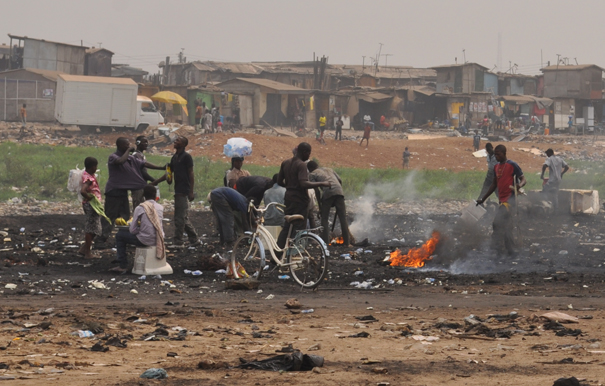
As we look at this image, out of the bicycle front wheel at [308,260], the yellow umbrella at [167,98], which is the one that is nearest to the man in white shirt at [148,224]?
the bicycle front wheel at [308,260]

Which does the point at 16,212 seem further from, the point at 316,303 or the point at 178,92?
the point at 178,92

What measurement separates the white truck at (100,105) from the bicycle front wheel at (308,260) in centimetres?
3047

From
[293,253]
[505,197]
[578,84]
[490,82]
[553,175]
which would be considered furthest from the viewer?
[490,82]

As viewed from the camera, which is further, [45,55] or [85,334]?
[45,55]

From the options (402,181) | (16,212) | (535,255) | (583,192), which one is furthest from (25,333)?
(402,181)

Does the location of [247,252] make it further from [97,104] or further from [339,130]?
[339,130]

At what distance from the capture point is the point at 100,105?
37969 millimetres

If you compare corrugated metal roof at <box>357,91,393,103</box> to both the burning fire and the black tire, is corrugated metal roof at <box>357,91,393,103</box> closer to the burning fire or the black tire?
the burning fire

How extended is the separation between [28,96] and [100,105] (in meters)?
6.01

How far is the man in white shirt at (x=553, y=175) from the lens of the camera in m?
17.0

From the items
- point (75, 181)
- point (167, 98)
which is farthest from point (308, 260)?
point (167, 98)

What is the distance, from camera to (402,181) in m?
24.3

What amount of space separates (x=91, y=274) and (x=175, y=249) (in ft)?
7.19

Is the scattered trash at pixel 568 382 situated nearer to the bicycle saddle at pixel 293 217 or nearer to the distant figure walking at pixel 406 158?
the bicycle saddle at pixel 293 217
